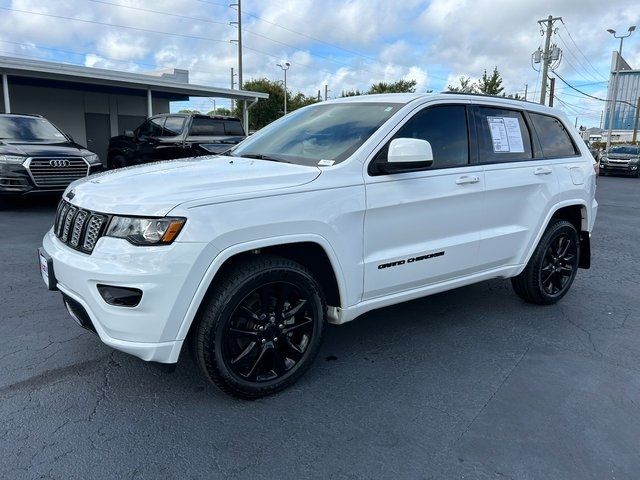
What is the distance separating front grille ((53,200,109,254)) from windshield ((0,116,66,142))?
7.01 metres

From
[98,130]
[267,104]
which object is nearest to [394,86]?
[267,104]

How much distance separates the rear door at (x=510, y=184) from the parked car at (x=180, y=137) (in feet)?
24.1

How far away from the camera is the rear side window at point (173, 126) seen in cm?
1134

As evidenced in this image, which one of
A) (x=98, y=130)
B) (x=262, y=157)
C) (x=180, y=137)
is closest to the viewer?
(x=262, y=157)

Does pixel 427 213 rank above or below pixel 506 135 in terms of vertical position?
below

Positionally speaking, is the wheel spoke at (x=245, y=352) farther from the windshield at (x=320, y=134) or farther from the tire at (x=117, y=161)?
the tire at (x=117, y=161)

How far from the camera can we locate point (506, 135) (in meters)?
4.11

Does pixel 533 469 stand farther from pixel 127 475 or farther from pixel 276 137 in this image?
pixel 276 137

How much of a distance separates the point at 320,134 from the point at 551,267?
8.24 ft

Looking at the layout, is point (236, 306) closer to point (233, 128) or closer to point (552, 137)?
point (552, 137)

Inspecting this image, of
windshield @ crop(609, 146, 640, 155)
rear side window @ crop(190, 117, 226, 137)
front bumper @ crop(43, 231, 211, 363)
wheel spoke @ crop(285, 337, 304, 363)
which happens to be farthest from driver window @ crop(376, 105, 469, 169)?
windshield @ crop(609, 146, 640, 155)

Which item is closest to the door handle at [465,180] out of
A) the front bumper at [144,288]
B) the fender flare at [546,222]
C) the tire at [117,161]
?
the fender flare at [546,222]

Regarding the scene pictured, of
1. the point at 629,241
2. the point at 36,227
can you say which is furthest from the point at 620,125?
the point at 36,227

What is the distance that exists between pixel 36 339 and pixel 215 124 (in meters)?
8.75
